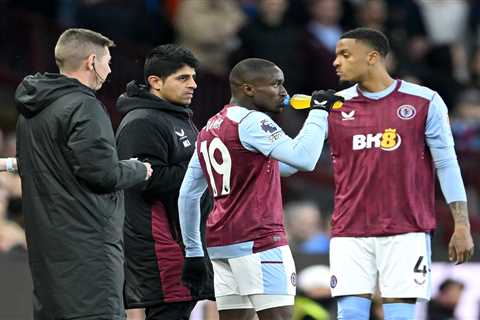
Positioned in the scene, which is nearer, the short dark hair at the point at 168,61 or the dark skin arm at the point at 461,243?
the dark skin arm at the point at 461,243

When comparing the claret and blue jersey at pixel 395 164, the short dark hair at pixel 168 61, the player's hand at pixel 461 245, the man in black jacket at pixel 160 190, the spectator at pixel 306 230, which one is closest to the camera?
the player's hand at pixel 461 245

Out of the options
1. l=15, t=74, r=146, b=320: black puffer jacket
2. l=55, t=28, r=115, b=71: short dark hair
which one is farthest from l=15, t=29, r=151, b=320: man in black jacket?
l=55, t=28, r=115, b=71: short dark hair

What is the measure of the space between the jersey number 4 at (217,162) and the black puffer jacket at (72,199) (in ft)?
2.09

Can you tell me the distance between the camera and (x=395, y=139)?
9.41 meters

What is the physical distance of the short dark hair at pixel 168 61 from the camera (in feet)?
31.8

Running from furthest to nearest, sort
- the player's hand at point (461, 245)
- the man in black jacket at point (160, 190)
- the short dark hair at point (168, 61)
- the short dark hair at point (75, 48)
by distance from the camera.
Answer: the short dark hair at point (168, 61)
the man in black jacket at point (160, 190)
the player's hand at point (461, 245)
the short dark hair at point (75, 48)

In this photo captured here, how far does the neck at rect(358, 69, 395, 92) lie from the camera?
955 cm

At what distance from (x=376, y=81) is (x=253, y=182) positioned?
3.64 feet

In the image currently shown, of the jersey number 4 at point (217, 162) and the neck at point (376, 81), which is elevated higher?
the neck at point (376, 81)

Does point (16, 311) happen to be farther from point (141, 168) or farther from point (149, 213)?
point (141, 168)

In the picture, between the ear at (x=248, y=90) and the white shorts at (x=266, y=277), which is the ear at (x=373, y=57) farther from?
the white shorts at (x=266, y=277)

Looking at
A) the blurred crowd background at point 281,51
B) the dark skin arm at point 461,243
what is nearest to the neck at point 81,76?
the dark skin arm at point 461,243

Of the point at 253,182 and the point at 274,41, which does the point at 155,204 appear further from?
the point at 274,41

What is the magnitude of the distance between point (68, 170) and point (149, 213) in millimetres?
1252
